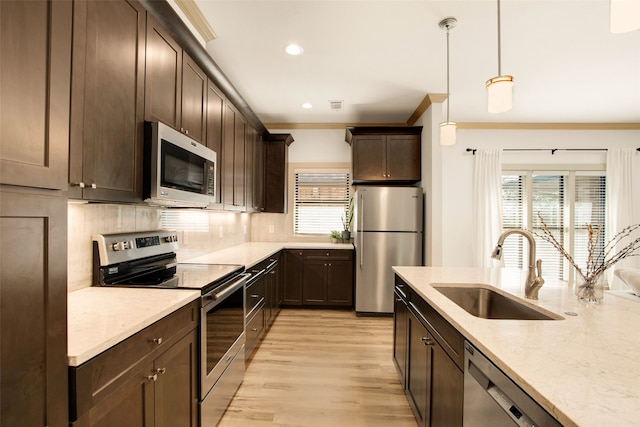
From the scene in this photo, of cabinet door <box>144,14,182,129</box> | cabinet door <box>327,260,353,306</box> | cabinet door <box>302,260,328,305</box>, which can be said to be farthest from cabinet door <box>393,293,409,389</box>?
cabinet door <box>144,14,182,129</box>

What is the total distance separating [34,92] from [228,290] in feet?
4.73

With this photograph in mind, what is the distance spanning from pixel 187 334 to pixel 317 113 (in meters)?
3.49

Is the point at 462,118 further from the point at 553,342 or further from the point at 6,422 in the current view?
the point at 6,422

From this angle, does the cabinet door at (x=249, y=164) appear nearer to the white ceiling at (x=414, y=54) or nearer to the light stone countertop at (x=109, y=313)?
the white ceiling at (x=414, y=54)

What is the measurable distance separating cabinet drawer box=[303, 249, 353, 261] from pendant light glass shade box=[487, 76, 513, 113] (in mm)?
2735

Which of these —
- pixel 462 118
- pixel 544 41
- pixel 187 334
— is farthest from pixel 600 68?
pixel 187 334

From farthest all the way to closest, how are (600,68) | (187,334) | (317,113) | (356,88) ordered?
(317,113)
(356,88)
(600,68)
(187,334)

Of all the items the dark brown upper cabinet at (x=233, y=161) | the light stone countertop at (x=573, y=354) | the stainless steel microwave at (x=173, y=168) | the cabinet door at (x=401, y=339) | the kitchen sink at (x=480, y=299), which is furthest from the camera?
the dark brown upper cabinet at (x=233, y=161)

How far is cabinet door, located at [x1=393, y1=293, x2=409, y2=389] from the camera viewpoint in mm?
2164

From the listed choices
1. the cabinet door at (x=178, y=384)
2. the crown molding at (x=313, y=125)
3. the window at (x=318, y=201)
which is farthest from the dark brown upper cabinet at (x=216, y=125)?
the window at (x=318, y=201)

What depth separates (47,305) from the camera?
77cm

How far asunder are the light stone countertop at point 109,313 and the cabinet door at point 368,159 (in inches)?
118

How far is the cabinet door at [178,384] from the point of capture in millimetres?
1291

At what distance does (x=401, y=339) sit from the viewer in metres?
2.30
